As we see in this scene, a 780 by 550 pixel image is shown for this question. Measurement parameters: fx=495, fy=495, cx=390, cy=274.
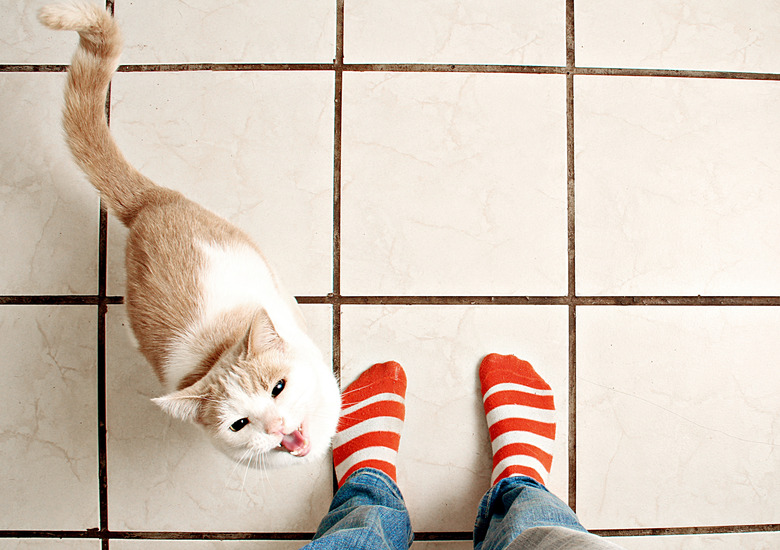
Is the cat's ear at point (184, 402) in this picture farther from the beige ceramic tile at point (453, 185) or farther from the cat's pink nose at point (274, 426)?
the beige ceramic tile at point (453, 185)

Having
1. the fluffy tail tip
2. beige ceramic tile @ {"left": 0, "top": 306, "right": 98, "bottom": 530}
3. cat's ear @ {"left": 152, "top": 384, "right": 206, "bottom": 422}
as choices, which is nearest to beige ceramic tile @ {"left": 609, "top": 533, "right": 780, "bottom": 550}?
cat's ear @ {"left": 152, "top": 384, "right": 206, "bottom": 422}

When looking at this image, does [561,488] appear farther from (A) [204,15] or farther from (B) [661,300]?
(A) [204,15]

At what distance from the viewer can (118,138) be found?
42.4 inches

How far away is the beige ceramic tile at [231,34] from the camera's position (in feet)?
3.54

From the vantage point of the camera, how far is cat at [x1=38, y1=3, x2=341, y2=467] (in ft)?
2.33

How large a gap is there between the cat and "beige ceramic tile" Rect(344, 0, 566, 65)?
52 cm

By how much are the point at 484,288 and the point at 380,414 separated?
35cm

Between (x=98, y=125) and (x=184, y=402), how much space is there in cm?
52

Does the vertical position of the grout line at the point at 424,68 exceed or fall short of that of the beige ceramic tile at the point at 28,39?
it falls short

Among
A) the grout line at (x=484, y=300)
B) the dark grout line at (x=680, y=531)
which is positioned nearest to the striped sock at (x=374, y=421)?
the grout line at (x=484, y=300)

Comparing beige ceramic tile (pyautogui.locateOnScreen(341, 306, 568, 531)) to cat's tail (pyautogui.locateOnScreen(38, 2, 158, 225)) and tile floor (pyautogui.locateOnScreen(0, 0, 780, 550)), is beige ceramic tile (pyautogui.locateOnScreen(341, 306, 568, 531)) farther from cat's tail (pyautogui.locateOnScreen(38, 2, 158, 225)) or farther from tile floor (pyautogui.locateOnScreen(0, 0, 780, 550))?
cat's tail (pyautogui.locateOnScreen(38, 2, 158, 225))

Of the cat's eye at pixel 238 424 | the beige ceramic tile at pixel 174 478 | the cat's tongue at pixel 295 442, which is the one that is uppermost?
the cat's eye at pixel 238 424

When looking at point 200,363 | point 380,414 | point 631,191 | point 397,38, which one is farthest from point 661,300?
point 200,363

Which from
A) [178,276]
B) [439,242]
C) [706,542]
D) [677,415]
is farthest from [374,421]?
[706,542]
